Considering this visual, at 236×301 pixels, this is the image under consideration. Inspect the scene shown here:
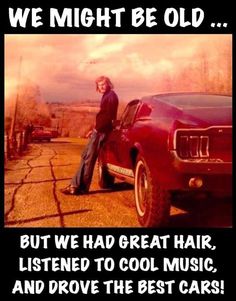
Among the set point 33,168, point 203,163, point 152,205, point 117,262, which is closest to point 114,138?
point 152,205

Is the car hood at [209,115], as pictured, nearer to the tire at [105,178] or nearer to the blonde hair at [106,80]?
the blonde hair at [106,80]

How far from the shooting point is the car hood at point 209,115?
160 inches

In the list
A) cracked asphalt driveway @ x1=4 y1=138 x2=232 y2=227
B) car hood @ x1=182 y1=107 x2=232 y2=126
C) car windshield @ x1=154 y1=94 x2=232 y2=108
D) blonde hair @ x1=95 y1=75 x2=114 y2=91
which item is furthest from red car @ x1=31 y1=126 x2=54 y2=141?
car hood @ x1=182 y1=107 x2=232 y2=126

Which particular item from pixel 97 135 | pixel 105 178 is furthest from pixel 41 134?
pixel 97 135

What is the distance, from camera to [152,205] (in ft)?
14.2

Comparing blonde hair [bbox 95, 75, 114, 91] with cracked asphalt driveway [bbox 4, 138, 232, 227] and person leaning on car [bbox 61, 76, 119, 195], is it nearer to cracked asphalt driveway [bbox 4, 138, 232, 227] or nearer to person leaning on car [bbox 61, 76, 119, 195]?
person leaning on car [bbox 61, 76, 119, 195]

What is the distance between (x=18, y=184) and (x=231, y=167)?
13.6 ft

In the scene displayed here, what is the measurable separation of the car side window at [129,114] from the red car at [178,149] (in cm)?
46

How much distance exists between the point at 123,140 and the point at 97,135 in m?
1.03

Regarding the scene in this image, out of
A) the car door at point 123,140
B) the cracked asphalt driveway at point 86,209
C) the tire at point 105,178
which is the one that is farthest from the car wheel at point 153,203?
the tire at point 105,178

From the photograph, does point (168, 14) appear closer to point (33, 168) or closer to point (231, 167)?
point (231, 167)

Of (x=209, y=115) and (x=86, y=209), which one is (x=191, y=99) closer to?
(x=209, y=115)

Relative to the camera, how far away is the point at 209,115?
4.18 m

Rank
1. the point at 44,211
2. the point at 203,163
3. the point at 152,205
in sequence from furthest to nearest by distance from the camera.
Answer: the point at 44,211 < the point at 152,205 < the point at 203,163
